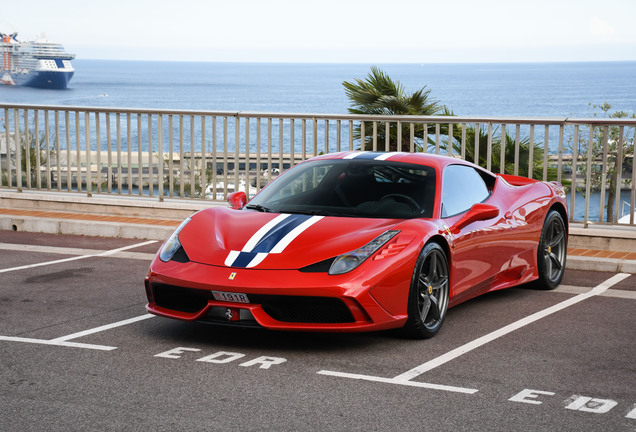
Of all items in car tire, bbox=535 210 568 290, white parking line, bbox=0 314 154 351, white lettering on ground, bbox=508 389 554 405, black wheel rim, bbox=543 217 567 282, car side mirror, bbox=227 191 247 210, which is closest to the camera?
white lettering on ground, bbox=508 389 554 405

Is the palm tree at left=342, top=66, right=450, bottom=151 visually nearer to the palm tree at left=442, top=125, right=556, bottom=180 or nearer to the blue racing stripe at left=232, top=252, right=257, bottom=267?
the palm tree at left=442, top=125, right=556, bottom=180

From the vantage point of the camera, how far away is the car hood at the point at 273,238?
19.0ft

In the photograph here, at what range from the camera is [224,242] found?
6.08 meters

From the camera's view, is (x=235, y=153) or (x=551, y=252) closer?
(x=551, y=252)

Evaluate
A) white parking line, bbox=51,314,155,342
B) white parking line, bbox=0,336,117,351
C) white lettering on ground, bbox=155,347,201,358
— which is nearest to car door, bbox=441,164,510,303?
white lettering on ground, bbox=155,347,201,358

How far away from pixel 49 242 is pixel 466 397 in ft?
23.4

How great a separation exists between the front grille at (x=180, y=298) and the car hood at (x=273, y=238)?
22 centimetres

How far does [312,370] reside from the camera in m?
5.36

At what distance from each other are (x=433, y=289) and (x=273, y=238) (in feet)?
3.87

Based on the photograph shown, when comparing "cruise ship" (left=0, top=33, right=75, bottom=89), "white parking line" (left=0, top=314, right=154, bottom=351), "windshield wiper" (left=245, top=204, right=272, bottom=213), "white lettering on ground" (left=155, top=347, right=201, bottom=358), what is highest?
"cruise ship" (left=0, top=33, right=75, bottom=89)

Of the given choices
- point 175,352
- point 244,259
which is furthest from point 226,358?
point 244,259

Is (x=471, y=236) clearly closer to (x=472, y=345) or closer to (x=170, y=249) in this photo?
(x=472, y=345)

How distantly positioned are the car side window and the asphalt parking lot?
859 millimetres

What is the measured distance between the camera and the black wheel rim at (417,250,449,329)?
6191 mm
